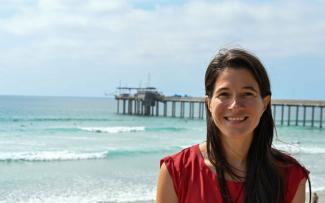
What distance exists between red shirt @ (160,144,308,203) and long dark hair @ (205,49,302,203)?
1.0 inches

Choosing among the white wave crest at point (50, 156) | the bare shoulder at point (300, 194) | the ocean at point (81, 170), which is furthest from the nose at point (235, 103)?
the white wave crest at point (50, 156)

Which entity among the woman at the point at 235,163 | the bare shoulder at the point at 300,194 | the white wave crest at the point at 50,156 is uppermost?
the woman at the point at 235,163

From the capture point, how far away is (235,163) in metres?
1.92

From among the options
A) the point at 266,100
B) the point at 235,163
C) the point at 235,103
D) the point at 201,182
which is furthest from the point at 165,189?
the point at 266,100

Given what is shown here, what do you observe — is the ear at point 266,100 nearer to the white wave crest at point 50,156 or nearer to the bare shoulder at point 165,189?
the bare shoulder at point 165,189

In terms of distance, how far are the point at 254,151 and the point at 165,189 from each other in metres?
0.39

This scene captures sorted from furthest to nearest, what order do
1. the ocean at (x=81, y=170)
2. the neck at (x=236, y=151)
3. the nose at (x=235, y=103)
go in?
the ocean at (x=81, y=170) → the neck at (x=236, y=151) → the nose at (x=235, y=103)

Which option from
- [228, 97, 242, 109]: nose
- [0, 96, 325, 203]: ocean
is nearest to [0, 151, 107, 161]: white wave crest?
[0, 96, 325, 203]: ocean

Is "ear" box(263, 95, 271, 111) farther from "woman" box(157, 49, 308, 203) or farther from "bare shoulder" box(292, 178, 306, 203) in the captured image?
"bare shoulder" box(292, 178, 306, 203)

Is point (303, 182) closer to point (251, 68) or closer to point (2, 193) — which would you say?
point (251, 68)

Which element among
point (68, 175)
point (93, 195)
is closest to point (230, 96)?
point (93, 195)

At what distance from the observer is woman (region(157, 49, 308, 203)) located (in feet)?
5.95

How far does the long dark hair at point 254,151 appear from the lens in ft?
5.99

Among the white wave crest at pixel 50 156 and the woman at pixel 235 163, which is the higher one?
the woman at pixel 235 163
